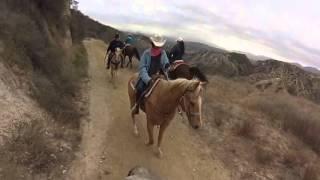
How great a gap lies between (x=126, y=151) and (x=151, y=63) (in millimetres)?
2326

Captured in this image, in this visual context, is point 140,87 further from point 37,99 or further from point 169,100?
point 37,99

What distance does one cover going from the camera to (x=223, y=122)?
17.7 metres

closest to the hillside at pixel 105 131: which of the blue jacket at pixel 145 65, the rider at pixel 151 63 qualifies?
the rider at pixel 151 63

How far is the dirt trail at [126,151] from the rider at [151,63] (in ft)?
4.35

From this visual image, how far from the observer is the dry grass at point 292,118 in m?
18.1

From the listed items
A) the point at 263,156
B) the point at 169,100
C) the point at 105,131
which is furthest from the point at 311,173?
the point at 105,131

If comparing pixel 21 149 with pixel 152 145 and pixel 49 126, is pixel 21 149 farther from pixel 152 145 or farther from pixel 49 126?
pixel 152 145

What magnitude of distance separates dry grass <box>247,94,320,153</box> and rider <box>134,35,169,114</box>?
6953 millimetres

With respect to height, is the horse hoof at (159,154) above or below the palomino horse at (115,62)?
below

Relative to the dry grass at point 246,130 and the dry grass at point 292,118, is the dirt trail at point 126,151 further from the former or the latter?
the dry grass at point 292,118

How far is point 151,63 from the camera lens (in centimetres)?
1330

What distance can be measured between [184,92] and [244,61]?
55774 millimetres

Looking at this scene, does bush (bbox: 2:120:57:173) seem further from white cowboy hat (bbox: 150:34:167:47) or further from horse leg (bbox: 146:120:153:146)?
white cowboy hat (bbox: 150:34:167:47)

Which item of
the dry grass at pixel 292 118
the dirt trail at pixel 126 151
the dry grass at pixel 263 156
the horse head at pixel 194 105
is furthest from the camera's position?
the dry grass at pixel 292 118
